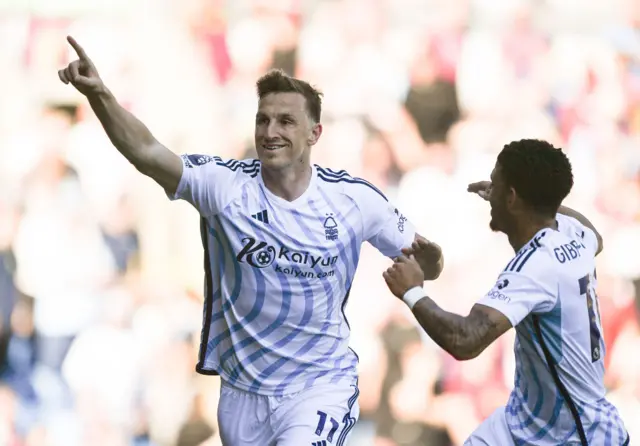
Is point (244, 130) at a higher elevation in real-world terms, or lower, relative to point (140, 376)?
higher

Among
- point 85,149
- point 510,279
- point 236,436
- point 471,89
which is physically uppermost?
point 471,89

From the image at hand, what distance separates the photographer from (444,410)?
7082 millimetres

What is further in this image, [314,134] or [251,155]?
[251,155]

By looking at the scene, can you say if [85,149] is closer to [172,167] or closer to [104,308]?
[104,308]

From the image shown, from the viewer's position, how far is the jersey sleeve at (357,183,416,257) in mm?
4664

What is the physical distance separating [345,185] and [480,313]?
3.47 feet

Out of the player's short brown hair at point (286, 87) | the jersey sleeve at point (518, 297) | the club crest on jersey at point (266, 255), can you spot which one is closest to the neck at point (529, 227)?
the jersey sleeve at point (518, 297)

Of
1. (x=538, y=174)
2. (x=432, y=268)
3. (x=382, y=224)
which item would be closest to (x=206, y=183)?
(x=382, y=224)

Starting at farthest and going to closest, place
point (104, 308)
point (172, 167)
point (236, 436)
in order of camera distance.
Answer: point (104, 308) → point (236, 436) → point (172, 167)

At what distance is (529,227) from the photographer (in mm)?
4062

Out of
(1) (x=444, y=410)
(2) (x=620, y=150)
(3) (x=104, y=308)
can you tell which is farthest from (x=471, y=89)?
(3) (x=104, y=308)

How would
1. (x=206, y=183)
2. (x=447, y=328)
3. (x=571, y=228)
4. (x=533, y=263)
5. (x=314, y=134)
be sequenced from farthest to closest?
(x=314, y=134) < (x=206, y=183) < (x=571, y=228) < (x=533, y=263) < (x=447, y=328)

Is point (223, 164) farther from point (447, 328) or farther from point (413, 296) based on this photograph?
point (447, 328)

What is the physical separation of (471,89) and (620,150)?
40.8 inches
